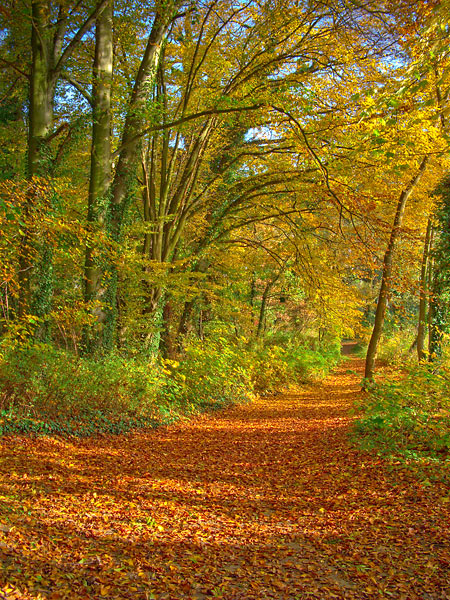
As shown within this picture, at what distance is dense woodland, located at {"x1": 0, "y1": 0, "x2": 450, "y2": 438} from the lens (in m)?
6.77

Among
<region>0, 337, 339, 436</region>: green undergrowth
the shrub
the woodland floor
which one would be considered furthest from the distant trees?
the woodland floor

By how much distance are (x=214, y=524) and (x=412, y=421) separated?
132 inches

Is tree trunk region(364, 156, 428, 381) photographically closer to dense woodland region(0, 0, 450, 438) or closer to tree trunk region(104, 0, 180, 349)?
dense woodland region(0, 0, 450, 438)

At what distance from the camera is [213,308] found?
16422mm

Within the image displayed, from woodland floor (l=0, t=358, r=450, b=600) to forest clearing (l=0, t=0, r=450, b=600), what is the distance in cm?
3

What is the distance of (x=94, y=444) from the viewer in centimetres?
661

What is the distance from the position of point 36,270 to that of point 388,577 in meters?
7.26

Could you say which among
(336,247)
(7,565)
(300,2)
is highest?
(300,2)

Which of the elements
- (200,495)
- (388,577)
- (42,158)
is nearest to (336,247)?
(42,158)

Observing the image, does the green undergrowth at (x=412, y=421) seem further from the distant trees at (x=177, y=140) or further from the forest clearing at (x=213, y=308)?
the distant trees at (x=177, y=140)

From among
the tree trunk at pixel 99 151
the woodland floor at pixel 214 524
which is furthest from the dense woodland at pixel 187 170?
the woodland floor at pixel 214 524

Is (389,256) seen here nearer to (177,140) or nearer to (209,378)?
(209,378)

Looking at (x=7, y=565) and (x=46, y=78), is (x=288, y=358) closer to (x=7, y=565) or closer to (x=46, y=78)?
(x=46, y=78)

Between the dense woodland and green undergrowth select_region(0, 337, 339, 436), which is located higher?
the dense woodland
